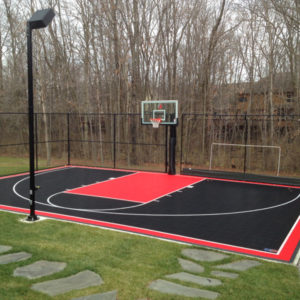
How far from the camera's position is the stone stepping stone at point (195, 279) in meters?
3.77

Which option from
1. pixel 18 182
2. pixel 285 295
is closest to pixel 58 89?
pixel 18 182

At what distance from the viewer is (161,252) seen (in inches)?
192

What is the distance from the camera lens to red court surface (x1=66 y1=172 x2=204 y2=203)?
8.85 meters

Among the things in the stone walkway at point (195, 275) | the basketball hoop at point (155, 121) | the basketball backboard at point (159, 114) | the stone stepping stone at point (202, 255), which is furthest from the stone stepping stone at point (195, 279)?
the basketball hoop at point (155, 121)

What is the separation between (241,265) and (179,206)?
3408mm

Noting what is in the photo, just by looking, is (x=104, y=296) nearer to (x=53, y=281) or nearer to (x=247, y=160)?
(x=53, y=281)

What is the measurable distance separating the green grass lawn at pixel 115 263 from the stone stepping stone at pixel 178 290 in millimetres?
82

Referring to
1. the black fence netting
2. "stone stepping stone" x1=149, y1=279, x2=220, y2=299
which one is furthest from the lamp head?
the black fence netting

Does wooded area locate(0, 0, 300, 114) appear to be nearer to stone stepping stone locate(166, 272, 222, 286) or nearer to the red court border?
the red court border

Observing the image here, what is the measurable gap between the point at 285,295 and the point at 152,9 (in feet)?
48.8

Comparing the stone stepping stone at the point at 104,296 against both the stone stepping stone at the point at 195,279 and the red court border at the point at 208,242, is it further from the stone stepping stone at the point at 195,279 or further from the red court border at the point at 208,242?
the red court border at the point at 208,242

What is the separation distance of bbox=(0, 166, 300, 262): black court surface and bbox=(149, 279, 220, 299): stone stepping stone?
5.82 ft

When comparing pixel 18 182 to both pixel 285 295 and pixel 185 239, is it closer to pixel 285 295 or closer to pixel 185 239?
pixel 185 239

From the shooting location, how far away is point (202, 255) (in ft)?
16.0
